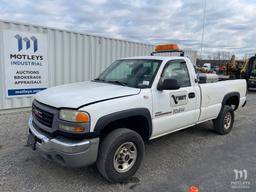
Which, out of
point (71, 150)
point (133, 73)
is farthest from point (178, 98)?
point (71, 150)

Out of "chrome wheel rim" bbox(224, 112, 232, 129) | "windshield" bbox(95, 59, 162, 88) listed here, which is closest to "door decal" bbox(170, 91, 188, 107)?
"windshield" bbox(95, 59, 162, 88)

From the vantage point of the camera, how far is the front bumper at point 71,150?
2.62 meters

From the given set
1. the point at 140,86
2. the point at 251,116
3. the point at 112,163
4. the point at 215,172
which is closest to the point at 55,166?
the point at 112,163

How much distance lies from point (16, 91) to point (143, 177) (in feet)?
17.1

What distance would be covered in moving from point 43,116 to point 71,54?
196 inches

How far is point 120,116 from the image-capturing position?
9.62 ft

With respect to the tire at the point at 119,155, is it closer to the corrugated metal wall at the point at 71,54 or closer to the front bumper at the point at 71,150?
the front bumper at the point at 71,150

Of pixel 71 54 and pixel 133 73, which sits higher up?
pixel 71 54

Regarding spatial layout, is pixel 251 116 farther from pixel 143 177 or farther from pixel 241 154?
pixel 143 177

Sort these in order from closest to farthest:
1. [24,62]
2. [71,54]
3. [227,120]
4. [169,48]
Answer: [169,48], [227,120], [24,62], [71,54]

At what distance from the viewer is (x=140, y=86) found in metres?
3.41

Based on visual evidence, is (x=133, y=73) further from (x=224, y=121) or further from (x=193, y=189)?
(x=224, y=121)

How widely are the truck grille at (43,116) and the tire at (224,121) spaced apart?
3.95 meters

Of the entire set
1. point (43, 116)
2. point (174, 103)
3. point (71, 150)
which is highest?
point (174, 103)
